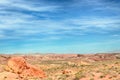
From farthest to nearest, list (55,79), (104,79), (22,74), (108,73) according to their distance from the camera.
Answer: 1. (22,74)
2. (55,79)
3. (108,73)
4. (104,79)

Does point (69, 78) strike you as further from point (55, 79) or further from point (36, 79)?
point (36, 79)

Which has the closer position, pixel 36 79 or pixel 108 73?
pixel 108 73

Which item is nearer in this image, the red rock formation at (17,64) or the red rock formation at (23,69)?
the red rock formation at (23,69)

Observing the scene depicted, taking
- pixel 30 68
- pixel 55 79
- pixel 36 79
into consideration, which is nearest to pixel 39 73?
pixel 30 68

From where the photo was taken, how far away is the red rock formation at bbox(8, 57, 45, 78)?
186ft

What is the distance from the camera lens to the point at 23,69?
A: 58.5 m

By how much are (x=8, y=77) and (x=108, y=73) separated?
1886 cm

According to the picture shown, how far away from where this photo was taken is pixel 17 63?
194ft

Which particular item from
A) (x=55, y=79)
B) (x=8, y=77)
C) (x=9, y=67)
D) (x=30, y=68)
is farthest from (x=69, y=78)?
(x=9, y=67)

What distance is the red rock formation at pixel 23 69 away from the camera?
186 ft

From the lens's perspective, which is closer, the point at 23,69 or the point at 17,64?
the point at 23,69

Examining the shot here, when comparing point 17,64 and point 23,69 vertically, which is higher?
point 17,64

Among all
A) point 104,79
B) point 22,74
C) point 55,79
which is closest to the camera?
point 104,79

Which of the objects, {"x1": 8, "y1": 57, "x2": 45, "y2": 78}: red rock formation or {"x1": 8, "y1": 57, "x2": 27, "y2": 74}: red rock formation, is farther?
{"x1": 8, "y1": 57, "x2": 27, "y2": 74}: red rock formation
